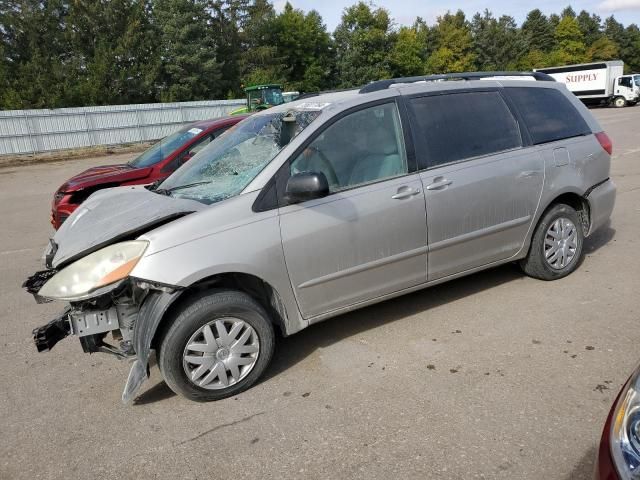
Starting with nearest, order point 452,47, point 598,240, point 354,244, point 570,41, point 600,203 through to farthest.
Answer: point 354,244, point 600,203, point 598,240, point 452,47, point 570,41

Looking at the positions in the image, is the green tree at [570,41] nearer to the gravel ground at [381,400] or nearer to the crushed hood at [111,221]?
the gravel ground at [381,400]

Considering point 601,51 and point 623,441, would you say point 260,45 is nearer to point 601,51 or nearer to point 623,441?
point 601,51

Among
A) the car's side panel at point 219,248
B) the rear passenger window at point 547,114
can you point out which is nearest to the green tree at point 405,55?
the rear passenger window at point 547,114

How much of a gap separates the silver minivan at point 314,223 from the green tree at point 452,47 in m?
62.0

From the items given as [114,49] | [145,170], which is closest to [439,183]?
[145,170]

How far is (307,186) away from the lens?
10.7ft

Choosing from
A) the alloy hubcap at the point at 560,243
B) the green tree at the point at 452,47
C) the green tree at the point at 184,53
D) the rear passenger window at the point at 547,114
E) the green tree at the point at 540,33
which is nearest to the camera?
the rear passenger window at the point at 547,114

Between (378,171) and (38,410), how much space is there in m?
2.74

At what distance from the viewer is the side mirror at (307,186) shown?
3.26 meters

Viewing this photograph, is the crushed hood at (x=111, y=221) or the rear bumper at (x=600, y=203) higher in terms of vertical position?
the crushed hood at (x=111, y=221)

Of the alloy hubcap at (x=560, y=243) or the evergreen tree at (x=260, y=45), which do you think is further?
the evergreen tree at (x=260, y=45)

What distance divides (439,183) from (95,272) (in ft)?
7.95

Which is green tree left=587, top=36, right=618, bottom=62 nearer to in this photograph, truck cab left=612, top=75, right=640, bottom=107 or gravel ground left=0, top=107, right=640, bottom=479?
truck cab left=612, top=75, right=640, bottom=107

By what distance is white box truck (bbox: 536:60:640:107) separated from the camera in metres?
34.9
